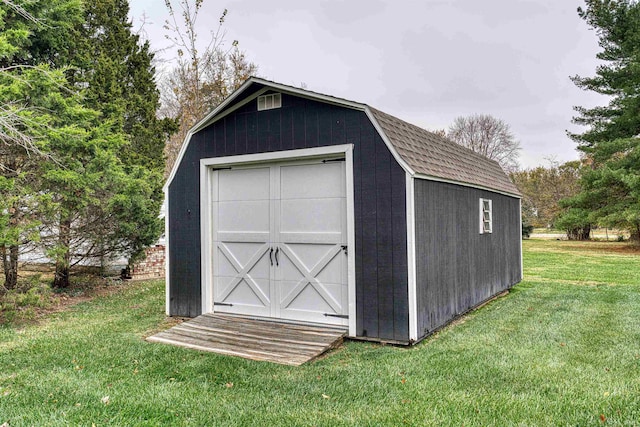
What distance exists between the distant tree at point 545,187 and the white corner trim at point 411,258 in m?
24.9

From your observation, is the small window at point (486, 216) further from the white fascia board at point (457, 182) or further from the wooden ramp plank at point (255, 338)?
the wooden ramp plank at point (255, 338)

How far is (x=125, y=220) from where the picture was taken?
814 centimetres

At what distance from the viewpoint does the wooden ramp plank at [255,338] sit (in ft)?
14.1

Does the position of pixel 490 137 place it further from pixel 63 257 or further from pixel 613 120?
pixel 63 257

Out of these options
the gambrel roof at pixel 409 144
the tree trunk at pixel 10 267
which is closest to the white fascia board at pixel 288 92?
the gambrel roof at pixel 409 144

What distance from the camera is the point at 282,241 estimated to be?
5477 millimetres

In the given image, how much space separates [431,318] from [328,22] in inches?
414

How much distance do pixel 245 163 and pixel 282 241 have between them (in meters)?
1.14

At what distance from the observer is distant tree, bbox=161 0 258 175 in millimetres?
12633

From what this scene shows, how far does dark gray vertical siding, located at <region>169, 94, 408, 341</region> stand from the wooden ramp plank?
52 centimetres

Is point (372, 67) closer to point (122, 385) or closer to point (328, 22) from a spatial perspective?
point (328, 22)

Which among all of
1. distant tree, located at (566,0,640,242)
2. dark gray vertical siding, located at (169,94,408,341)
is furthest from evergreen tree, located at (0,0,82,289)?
distant tree, located at (566,0,640,242)

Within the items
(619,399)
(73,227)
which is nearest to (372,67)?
(73,227)

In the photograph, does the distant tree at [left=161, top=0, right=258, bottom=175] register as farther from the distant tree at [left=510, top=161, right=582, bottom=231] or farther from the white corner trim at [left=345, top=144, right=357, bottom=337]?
the distant tree at [left=510, top=161, right=582, bottom=231]
